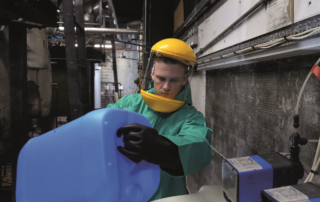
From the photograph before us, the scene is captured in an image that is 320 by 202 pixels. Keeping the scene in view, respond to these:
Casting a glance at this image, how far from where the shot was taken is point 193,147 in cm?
74

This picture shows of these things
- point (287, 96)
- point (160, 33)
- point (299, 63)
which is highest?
point (160, 33)

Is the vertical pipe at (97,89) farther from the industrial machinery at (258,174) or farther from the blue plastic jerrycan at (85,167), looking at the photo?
the industrial machinery at (258,174)

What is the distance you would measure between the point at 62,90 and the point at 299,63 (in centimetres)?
802

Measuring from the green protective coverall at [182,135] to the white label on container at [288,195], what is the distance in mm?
290

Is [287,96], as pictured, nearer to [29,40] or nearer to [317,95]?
[317,95]

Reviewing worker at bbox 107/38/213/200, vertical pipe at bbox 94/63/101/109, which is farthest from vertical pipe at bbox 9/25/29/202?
vertical pipe at bbox 94/63/101/109

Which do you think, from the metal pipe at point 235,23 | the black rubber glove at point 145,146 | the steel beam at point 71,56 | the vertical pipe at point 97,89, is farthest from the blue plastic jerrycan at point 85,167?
the vertical pipe at point 97,89

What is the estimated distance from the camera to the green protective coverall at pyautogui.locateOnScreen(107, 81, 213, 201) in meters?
0.73

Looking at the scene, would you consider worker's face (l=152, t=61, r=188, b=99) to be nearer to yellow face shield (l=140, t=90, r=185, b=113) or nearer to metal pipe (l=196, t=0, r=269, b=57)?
yellow face shield (l=140, t=90, r=185, b=113)

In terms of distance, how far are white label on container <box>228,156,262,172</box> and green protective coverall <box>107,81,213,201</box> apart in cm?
14

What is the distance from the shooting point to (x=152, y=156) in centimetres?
61

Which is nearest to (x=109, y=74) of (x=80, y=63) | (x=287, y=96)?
(x=80, y=63)

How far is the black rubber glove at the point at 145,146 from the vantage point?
56 cm

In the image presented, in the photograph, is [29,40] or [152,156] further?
[29,40]
